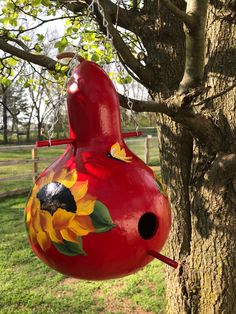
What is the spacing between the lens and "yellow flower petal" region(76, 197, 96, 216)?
1.54 m

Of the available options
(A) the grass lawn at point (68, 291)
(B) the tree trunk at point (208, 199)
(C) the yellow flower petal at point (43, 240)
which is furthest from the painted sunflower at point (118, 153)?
(A) the grass lawn at point (68, 291)

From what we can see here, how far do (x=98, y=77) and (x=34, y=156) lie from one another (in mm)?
8737

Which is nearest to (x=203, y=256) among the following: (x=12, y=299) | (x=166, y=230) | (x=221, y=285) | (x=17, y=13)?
(x=221, y=285)

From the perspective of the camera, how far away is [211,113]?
2836 mm

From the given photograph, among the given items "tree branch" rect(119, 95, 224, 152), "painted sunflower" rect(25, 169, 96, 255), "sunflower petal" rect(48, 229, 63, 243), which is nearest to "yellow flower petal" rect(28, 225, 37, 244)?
"painted sunflower" rect(25, 169, 96, 255)

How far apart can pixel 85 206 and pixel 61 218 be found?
0.33 ft

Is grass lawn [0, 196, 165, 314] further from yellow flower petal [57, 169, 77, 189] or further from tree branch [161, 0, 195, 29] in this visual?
tree branch [161, 0, 195, 29]

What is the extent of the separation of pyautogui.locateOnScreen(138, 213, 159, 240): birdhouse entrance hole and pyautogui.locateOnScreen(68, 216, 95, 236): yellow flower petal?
238mm

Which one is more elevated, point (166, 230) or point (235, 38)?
point (235, 38)

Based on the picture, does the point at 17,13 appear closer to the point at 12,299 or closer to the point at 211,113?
the point at 211,113

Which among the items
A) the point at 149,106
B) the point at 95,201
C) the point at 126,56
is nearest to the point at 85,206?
the point at 95,201

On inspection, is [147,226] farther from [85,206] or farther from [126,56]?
[126,56]

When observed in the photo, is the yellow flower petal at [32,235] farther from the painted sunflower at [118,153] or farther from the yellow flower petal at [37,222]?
the painted sunflower at [118,153]

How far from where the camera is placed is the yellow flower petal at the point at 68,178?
159 centimetres
